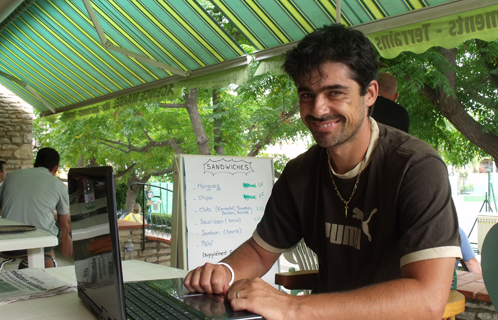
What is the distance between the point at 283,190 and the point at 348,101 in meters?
0.41

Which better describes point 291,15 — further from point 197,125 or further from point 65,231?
point 197,125

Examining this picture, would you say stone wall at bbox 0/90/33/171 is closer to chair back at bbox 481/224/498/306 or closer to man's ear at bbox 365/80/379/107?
man's ear at bbox 365/80/379/107

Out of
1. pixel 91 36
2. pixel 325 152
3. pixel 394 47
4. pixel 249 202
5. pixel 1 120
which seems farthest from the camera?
pixel 1 120

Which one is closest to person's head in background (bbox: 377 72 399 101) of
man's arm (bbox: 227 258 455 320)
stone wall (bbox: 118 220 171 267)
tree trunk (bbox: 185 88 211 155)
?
man's arm (bbox: 227 258 455 320)

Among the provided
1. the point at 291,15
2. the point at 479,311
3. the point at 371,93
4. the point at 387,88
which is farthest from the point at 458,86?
the point at 371,93

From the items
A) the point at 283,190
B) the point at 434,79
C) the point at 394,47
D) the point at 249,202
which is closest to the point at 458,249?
the point at 283,190

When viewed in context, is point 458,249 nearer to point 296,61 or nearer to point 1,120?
point 296,61

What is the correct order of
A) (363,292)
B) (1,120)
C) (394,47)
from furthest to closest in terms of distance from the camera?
1. (1,120)
2. (394,47)
3. (363,292)

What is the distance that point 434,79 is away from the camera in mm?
5277

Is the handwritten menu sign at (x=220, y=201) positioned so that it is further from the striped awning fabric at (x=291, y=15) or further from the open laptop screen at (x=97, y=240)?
the open laptop screen at (x=97, y=240)

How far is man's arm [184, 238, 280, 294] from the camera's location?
1.22 meters

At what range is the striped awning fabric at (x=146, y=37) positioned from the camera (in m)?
3.66

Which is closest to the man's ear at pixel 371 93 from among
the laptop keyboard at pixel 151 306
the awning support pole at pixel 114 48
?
the laptop keyboard at pixel 151 306

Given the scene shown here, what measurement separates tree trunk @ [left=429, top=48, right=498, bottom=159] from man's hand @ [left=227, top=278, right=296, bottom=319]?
5.13m
